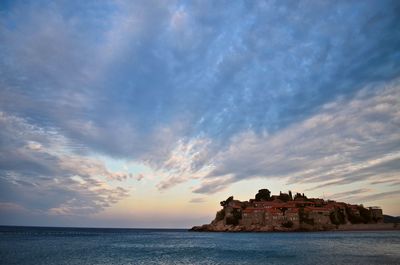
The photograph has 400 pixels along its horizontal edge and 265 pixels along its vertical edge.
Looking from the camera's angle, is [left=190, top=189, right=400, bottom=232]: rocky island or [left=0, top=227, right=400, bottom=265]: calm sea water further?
[left=190, top=189, right=400, bottom=232]: rocky island

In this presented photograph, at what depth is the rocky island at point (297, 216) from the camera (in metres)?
154

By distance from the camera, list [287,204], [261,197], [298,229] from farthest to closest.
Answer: [261,197], [287,204], [298,229]

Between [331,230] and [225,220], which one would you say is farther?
[225,220]

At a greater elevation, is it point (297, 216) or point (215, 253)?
point (297, 216)

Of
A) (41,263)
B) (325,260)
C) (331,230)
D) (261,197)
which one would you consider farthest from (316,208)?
(41,263)

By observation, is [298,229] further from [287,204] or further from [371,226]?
[371,226]

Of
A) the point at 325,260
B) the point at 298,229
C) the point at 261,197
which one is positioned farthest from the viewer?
the point at 261,197

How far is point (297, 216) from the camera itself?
154m

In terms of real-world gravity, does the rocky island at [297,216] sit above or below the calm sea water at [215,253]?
above

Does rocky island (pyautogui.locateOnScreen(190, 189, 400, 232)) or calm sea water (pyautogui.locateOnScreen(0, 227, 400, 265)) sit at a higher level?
rocky island (pyautogui.locateOnScreen(190, 189, 400, 232))

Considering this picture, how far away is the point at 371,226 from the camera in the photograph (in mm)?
157500

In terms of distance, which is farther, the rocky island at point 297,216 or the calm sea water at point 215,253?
the rocky island at point 297,216

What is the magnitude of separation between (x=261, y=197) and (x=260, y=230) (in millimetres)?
34064

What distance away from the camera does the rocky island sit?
154 m
